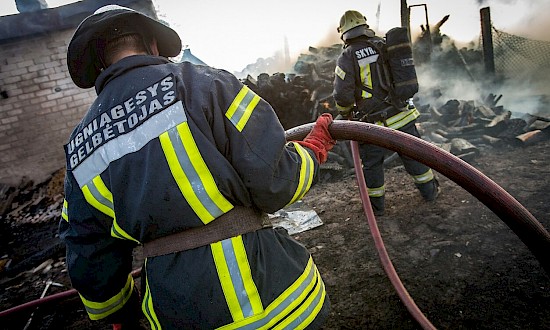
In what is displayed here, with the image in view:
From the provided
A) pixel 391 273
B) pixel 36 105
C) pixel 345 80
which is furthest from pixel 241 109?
pixel 36 105

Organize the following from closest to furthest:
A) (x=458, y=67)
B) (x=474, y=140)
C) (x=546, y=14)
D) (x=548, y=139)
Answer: (x=548, y=139), (x=474, y=140), (x=458, y=67), (x=546, y=14)

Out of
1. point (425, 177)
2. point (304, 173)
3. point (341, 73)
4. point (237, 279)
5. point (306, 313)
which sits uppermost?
point (304, 173)

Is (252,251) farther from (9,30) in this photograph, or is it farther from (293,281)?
(9,30)

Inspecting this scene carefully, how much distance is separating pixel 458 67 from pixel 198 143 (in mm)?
11745

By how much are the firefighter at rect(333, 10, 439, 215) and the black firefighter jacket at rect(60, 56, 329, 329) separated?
303cm

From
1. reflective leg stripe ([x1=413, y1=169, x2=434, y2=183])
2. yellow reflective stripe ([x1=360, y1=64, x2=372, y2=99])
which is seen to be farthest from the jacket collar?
reflective leg stripe ([x1=413, y1=169, x2=434, y2=183])

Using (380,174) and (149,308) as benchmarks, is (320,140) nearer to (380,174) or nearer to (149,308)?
(149,308)

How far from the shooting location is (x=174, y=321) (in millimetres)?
1159

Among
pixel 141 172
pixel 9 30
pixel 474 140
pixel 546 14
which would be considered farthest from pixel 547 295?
pixel 546 14

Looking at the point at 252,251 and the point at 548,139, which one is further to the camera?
the point at 548,139

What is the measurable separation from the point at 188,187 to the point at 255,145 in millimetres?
277

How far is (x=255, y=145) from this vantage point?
1101mm

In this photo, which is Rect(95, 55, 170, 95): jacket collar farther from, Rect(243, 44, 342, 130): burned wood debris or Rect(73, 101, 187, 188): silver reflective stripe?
Rect(243, 44, 342, 130): burned wood debris

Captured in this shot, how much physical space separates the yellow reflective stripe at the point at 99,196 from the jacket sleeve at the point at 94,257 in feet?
0.16
